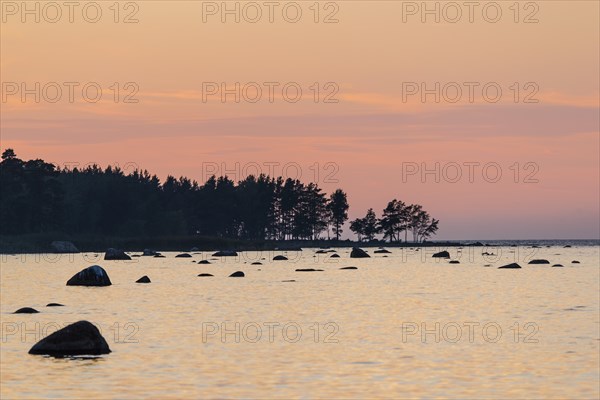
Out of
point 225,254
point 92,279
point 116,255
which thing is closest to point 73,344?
point 92,279

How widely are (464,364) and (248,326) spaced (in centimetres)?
1462

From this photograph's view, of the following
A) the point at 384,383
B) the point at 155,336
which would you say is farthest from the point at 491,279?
the point at 384,383

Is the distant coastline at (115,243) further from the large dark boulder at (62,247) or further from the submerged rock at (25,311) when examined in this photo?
the submerged rock at (25,311)

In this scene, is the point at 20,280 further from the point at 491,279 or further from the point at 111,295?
the point at 491,279

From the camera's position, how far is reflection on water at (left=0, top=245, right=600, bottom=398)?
25.8 m

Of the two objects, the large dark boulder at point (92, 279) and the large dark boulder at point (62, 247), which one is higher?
the large dark boulder at point (62, 247)

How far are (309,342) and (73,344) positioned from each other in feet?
29.6

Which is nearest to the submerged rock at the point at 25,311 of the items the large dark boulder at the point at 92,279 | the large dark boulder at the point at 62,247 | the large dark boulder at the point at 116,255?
the large dark boulder at the point at 92,279

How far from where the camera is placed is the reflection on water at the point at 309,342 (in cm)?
2583

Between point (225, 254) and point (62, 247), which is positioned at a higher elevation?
point (62, 247)

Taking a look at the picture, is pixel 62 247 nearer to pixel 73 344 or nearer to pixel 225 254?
pixel 225 254

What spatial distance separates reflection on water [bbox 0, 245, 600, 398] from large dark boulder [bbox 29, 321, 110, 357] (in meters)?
0.78

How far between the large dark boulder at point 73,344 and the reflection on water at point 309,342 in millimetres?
782

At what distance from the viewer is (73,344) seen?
3131cm
